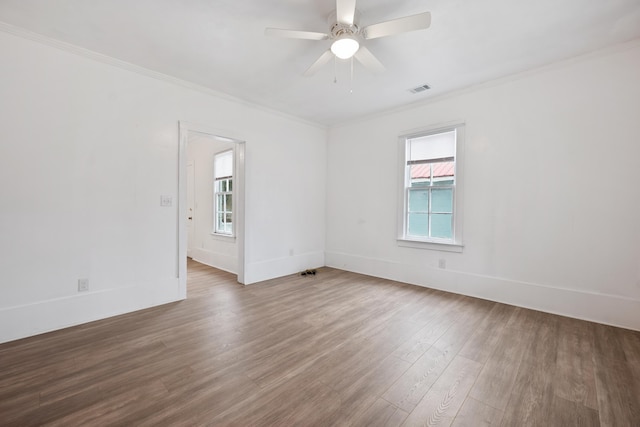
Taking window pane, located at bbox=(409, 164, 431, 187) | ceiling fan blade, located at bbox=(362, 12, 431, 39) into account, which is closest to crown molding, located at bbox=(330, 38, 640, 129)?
window pane, located at bbox=(409, 164, 431, 187)

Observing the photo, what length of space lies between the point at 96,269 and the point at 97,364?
1217 mm

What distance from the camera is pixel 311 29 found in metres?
2.50

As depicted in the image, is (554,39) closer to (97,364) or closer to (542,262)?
(542,262)

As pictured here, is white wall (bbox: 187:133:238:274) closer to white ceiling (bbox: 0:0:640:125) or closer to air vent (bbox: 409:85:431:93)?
white ceiling (bbox: 0:0:640:125)

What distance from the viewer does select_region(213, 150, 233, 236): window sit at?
536cm

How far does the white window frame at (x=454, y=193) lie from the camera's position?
150 inches

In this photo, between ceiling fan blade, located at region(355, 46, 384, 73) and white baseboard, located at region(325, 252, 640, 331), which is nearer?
ceiling fan blade, located at region(355, 46, 384, 73)

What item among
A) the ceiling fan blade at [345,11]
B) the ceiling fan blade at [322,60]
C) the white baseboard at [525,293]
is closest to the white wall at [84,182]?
the ceiling fan blade at [322,60]

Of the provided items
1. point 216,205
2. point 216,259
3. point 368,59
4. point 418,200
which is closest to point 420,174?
point 418,200

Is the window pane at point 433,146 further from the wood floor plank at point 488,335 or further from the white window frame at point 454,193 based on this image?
the wood floor plank at point 488,335

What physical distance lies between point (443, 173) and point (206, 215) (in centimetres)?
474

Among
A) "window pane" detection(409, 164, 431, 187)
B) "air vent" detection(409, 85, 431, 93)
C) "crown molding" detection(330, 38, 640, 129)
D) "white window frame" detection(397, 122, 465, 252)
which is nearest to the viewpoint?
"crown molding" detection(330, 38, 640, 129)

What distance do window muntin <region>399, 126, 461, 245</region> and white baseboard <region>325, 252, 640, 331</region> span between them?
527mm

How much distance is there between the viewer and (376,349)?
7.63 ft
